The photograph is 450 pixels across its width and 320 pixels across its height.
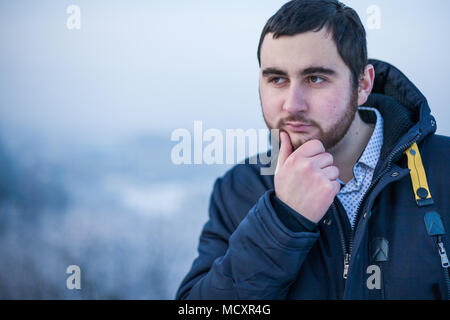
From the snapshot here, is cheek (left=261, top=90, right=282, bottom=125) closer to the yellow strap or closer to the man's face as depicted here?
the man's face

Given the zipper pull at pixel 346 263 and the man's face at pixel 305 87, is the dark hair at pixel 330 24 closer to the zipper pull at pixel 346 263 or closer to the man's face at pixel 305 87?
the man's face at pixel 305 87

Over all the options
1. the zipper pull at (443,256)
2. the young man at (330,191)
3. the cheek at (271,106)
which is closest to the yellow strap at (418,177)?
the young man at (330,191)

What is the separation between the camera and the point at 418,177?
1689 mm

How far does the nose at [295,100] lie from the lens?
1.77m

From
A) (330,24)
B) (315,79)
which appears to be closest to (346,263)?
(315,79)

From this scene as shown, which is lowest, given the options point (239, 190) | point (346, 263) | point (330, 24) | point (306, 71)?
point (346, 263)

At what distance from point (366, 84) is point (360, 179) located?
1.52 feet

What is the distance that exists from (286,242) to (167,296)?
1.44 metres

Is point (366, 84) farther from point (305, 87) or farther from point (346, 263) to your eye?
point (346, 263)

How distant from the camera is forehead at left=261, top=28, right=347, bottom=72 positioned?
1.79 meters

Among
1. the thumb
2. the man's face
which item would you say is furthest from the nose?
the thumb
